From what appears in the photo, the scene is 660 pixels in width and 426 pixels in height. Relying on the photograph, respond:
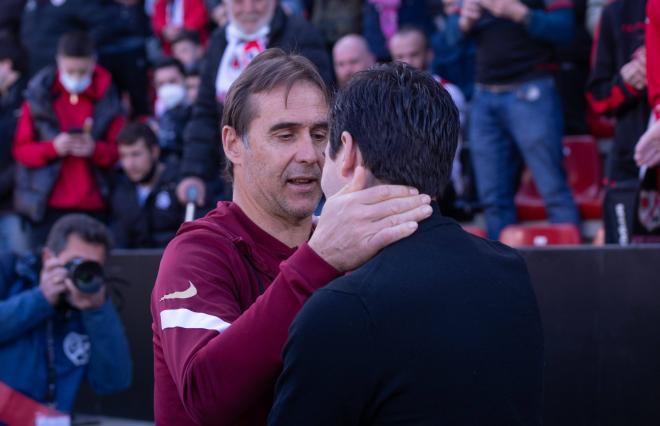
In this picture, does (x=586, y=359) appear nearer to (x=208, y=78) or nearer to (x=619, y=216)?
(x=619, y=216)

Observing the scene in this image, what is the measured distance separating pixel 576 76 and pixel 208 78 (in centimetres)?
280

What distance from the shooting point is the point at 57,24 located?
31.4 ft

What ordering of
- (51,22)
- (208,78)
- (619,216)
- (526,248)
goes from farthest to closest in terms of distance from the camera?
(51,22) → (208,78) → (619,216) → (526,248)

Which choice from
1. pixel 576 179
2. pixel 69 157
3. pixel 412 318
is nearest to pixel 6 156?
pixel 69 157

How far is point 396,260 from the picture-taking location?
6.79 ft

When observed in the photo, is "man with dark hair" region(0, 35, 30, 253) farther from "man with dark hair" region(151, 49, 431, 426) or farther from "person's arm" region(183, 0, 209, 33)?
"man with dark hair" region(151, 49, 431, 426)

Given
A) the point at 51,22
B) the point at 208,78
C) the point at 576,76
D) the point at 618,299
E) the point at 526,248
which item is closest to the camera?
the point at 618,299

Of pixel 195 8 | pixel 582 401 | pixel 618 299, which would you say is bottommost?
pixel 582 401

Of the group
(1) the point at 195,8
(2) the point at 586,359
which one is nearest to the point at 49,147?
(1) the point at 195,8

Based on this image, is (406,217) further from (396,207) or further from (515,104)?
(515,104)

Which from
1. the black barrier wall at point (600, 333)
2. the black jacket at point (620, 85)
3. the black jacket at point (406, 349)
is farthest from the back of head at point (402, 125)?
the black jacket at point (620, 85)

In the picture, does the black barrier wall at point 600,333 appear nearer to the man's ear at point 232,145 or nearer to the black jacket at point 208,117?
the black jacket at point 208,117

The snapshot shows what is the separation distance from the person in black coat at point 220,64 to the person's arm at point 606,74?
1.52 metres

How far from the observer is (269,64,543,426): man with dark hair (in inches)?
78.5
